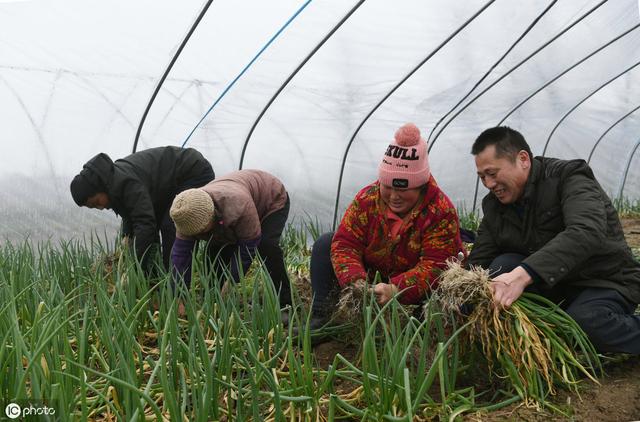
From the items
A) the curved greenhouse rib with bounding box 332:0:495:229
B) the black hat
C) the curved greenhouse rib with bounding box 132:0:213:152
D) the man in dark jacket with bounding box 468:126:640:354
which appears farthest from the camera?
the curved greenhouse rib with bounding box 332:0:495:229

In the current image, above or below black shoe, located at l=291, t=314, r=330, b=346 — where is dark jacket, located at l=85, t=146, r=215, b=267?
above

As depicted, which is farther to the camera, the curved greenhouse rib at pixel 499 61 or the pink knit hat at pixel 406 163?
the curved greenhouse rib at pixel 499 61

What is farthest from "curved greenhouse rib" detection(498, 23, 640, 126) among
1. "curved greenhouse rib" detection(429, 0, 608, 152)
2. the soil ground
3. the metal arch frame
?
the soil ground

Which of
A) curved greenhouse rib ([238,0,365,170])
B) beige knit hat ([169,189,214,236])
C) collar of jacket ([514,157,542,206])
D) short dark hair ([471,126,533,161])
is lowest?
beige knit hat ([169,189,214,236])

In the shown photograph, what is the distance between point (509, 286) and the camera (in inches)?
64.1

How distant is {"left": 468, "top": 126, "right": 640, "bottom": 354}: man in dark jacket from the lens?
1701 millimetres

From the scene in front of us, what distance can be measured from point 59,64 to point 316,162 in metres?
2.05

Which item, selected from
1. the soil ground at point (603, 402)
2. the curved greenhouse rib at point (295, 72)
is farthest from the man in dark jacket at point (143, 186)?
the soil ground at point (603, 402)

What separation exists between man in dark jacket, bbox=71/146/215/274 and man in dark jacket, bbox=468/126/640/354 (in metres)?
1.42

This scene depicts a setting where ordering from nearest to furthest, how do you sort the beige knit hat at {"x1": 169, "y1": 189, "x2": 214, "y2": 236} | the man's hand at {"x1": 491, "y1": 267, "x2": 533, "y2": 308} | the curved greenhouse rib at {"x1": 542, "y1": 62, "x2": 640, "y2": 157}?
1. the man's hand at {"x1": 491, "y1": 267, "x2": 533, "y2": 308}
2. the beige knit hat at {"x1": 169, "y1": 189, "x2": 214, "y2": 236}
3. the curved greenhouse rib at {"x1": 542, "y1": 62, "x2": 640, "y2": 157}

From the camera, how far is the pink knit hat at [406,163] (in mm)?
1990

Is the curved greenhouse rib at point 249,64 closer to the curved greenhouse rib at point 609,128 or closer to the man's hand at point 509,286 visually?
the man's hand at point 509,286

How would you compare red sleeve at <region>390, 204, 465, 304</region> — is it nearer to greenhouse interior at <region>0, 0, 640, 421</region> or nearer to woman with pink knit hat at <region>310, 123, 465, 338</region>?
woman with pink knit hat at <region>310, 123, 465, 338</region>

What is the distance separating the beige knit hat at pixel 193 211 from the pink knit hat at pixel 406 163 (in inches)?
26.1
